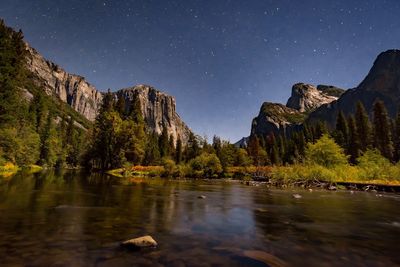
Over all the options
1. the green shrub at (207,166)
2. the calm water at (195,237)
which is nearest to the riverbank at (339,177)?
the calm water at (195,237)

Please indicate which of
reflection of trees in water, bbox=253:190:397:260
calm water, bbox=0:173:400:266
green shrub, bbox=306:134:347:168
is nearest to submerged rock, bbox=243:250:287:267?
calm water, bbox=0:173:400:266

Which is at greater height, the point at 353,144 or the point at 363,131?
the point at 363,131

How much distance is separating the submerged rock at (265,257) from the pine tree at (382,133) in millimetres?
82619

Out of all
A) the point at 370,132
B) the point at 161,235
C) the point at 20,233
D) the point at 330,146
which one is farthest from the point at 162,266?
the point at 370,132

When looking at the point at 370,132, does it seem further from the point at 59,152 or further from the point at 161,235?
the point at 59,152

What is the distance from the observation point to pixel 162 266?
5.76 m

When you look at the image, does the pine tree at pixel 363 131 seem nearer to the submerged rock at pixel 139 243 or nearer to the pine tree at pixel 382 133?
the pine tree at pixel 382 133

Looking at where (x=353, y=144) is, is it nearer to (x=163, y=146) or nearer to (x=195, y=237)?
(x=163, y=146)

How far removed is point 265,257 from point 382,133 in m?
84.9

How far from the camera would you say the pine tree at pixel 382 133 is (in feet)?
245

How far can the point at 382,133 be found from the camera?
249 ft

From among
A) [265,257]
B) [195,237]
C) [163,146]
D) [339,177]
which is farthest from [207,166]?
[163,146]

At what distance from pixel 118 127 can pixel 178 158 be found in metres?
52.2

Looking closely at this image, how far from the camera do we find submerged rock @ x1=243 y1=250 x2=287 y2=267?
6.14 m
